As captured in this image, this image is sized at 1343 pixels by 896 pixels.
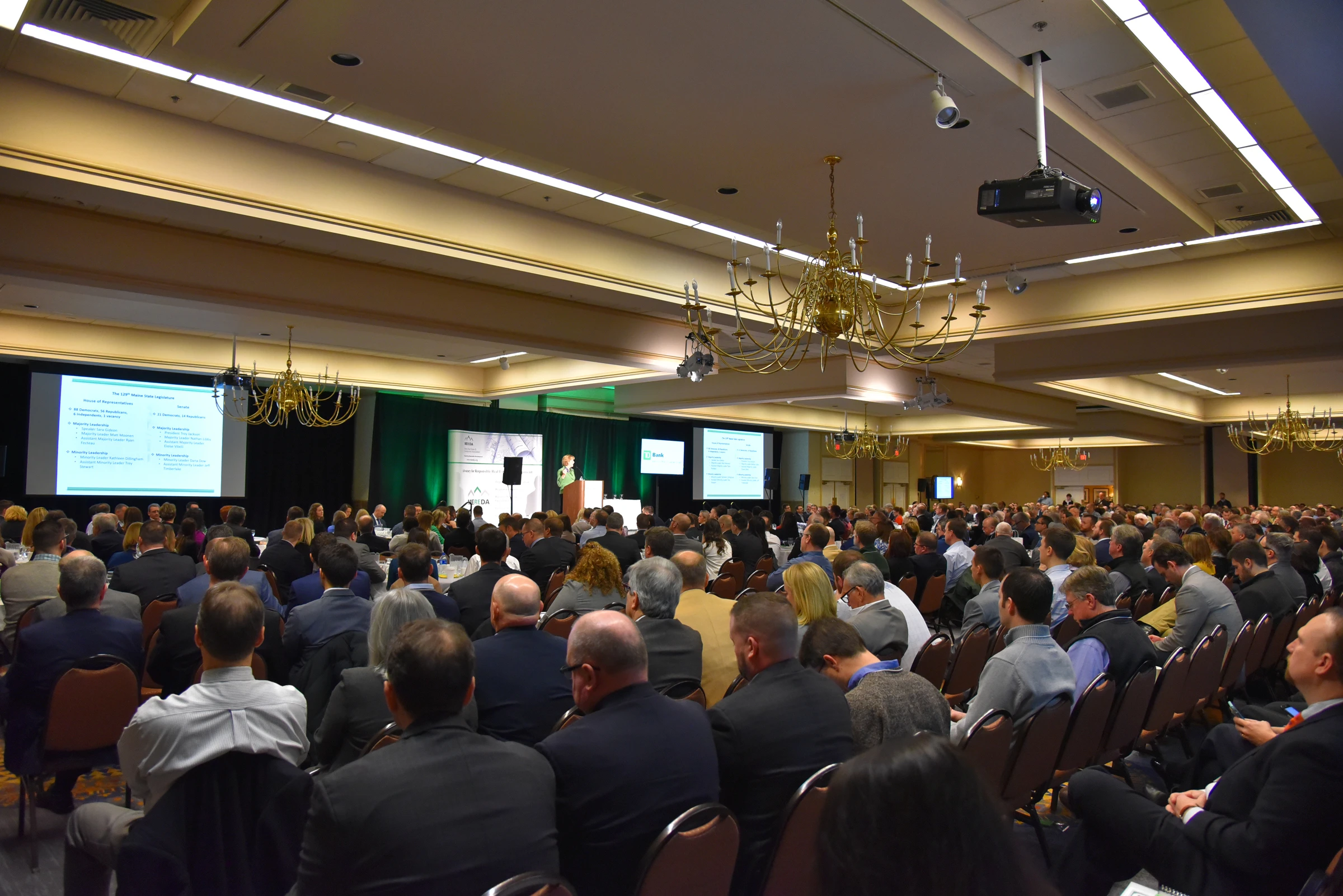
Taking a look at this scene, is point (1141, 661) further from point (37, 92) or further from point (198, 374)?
point (198, 374)

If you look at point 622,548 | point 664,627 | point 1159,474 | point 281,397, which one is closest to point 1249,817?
point 664,627

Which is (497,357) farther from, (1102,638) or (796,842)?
(796,842)

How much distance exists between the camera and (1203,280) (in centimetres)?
716

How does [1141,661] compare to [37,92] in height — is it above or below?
below

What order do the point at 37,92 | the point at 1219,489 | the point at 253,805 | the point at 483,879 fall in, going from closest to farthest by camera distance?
1. the point at 483,879
2. the point at 253,805
3. the point at 37,92
4. the point at 1219,489

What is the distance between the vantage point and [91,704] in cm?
330

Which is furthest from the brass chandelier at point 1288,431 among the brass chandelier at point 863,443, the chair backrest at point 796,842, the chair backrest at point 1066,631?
the chair backrest at point 796,842

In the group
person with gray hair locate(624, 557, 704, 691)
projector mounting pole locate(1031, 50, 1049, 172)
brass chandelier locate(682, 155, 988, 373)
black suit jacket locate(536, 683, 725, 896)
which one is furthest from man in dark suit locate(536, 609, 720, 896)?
projector mounting pole locate(1031, 50, 1049, 172)

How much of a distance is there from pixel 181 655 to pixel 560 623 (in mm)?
1695

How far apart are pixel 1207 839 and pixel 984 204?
2.93m

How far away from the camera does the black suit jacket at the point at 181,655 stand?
12.2 feet

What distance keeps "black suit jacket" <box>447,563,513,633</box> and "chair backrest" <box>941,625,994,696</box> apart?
2577 millimetres

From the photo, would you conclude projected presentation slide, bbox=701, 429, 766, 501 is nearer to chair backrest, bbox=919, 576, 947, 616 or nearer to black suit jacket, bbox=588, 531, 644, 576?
chair backrest, bbox=919, 576, 947, 616

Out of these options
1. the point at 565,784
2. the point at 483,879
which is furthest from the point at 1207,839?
the point at 483,879
